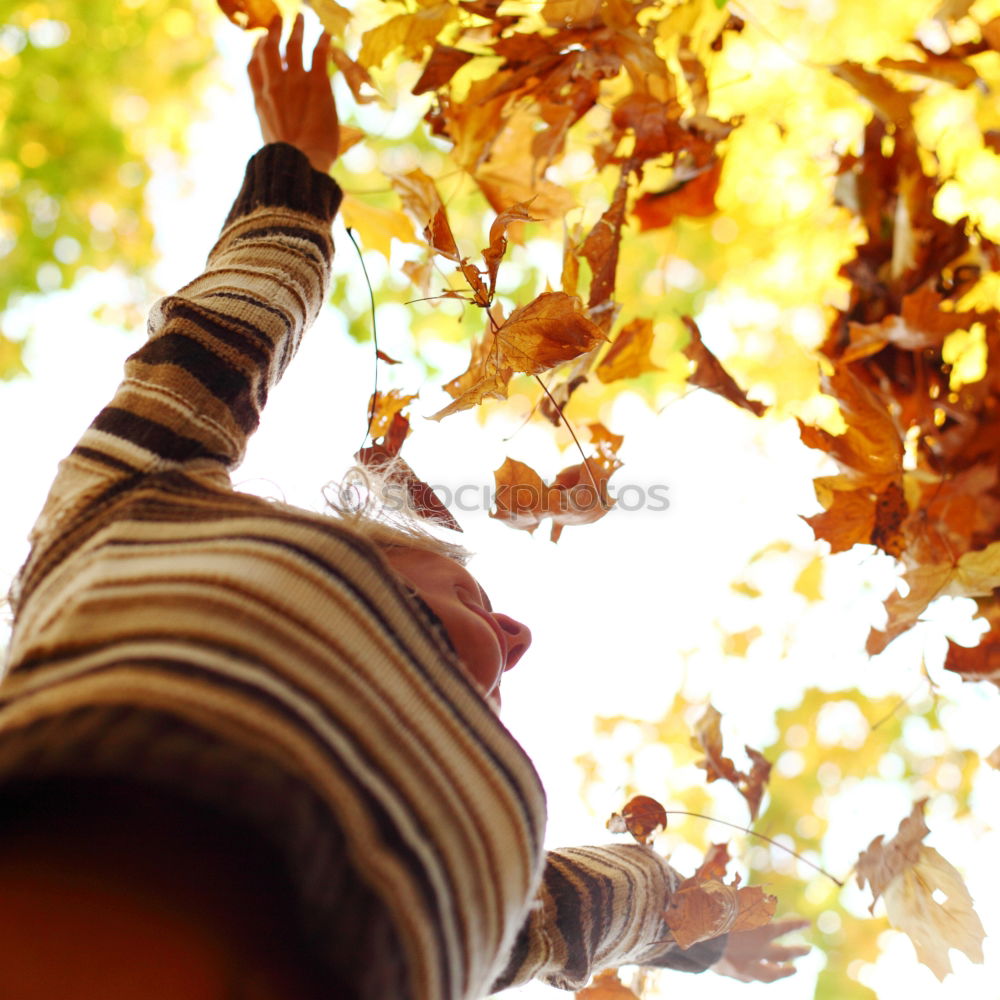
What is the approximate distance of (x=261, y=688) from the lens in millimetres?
594

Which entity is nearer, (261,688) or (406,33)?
(261,688)

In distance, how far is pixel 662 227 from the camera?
175 cm

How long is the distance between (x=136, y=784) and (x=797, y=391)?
1.71m

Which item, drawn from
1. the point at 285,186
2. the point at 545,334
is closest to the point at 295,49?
the point at 285,186

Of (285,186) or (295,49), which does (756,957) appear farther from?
(295,49)

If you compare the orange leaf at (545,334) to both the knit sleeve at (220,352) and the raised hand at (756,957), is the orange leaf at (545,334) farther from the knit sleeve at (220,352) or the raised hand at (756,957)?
→ the raised hand at (756,957)

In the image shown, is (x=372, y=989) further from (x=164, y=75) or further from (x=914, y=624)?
(x=164, y=75)

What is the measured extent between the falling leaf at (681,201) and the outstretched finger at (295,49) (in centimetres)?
69

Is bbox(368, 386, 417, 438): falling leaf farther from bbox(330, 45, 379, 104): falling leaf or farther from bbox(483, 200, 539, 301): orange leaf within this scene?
bbox(330, 45, 379, 104): falling leaf

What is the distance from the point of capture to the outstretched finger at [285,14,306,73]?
1385mm

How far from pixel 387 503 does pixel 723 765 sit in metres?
0.80

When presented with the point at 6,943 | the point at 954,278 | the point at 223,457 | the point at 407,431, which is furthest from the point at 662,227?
the point at 6,943

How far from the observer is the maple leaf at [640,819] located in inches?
52.1

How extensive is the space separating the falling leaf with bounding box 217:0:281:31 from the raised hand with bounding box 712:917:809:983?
1.63 m
